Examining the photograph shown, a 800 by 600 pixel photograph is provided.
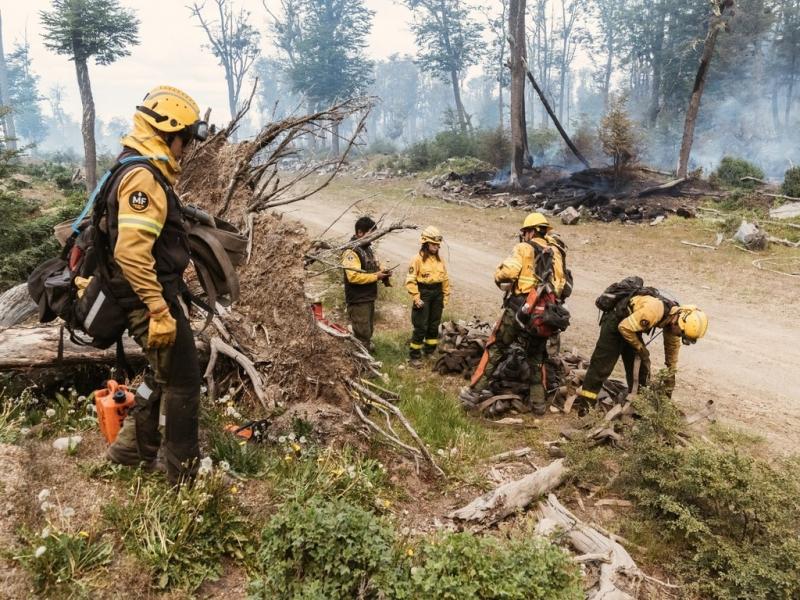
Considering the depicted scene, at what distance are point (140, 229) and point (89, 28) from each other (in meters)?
22.3

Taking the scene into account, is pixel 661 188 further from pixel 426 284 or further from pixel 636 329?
pixel 636 329

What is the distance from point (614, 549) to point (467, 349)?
12.8ft

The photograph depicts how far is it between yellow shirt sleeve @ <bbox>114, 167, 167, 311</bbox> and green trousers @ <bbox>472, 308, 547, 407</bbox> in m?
3.94

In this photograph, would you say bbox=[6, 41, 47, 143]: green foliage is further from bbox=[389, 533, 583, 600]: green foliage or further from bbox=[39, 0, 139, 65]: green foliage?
bbox=[389, 533, 583, 600]: green foliage

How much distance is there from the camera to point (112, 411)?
12.7 feet

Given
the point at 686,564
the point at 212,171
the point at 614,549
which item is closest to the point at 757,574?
the point at 686,564

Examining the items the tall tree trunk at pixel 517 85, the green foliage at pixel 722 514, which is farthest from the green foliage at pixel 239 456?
the tall tree trunk at pixel 517 85

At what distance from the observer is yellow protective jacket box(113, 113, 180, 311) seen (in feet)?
9.85

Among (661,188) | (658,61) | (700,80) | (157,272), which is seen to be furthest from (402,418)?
(658,61)

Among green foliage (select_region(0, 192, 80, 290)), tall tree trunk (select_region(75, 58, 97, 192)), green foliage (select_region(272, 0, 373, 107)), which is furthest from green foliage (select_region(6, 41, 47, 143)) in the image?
green foliage (select_region(0, 192, 80, 290))

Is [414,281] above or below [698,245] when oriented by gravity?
above

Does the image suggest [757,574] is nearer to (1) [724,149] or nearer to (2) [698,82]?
(2) [698,82]

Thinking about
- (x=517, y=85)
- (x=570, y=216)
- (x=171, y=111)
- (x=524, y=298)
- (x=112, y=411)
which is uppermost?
(x=517, y=85)

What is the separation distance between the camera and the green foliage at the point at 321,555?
266 centimetres
